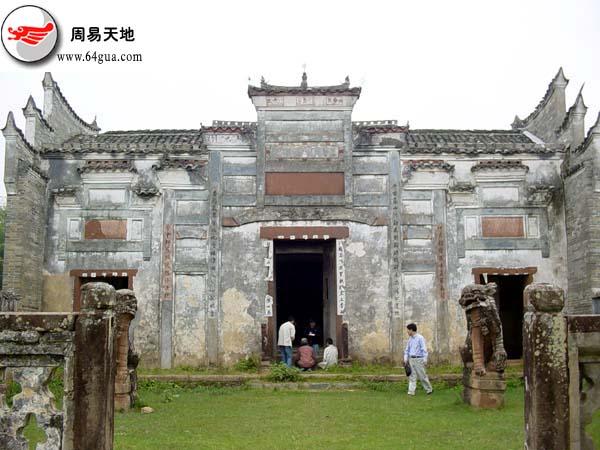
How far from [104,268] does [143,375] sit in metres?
3.18

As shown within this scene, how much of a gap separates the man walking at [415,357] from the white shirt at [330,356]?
142 inches

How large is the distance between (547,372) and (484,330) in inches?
250

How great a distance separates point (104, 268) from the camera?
58.5 ft

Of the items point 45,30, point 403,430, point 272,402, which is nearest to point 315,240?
point 272,402

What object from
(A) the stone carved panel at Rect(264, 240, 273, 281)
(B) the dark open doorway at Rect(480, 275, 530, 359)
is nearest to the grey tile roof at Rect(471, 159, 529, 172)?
(B) the dark open doorway at Rect(480, 275, 530, 359)

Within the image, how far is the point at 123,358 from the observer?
11461 millimetres

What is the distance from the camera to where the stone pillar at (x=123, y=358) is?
11227mm

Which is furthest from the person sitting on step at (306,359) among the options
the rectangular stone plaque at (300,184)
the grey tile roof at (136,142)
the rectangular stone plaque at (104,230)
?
the grey tile roof at (136,142)

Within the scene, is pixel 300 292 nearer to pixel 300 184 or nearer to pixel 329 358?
pixel 300 184

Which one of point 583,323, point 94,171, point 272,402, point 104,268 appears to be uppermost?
point 94,171

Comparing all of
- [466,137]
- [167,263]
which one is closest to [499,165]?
[466,137]

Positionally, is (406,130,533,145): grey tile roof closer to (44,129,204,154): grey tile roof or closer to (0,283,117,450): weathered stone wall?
(44,129,204,154): grey tile roof

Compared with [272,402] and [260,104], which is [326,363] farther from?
[260,104]

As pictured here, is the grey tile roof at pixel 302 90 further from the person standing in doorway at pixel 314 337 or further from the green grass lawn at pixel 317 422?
the green grass lawn at pixel 317 422
